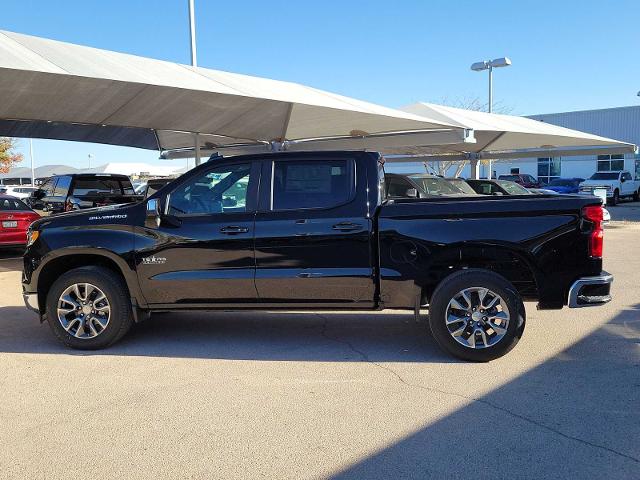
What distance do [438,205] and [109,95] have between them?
25.2ft

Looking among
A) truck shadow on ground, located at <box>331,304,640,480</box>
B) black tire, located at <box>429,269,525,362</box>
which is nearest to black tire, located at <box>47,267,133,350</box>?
truck shadow on ground, located at <box>331,304,640,480</box>

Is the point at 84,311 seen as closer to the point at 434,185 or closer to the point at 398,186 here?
the point at 398,186

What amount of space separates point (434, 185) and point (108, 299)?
8960 millimetres

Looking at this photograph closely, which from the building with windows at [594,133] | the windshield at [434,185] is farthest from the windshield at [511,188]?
the building with windows at [594,133]

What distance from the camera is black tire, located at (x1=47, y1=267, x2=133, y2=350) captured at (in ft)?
18.7

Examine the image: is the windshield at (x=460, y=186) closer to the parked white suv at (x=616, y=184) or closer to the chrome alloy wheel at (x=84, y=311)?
the chrome alloy wheel at (x=84, y=311)

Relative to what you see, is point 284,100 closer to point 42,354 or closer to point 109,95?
point 109,95

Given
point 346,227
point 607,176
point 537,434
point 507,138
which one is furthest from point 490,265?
point 607,176

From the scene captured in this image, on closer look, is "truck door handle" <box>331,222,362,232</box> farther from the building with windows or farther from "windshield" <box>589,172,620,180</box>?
the building with windows

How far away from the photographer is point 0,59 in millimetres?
8344

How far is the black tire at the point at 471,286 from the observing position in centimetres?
520

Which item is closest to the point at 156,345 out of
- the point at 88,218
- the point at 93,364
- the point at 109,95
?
the point at 93,364

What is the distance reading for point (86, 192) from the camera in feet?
47.9

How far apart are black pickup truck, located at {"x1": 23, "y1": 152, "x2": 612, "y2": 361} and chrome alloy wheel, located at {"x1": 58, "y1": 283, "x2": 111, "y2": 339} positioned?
12 millimetres
